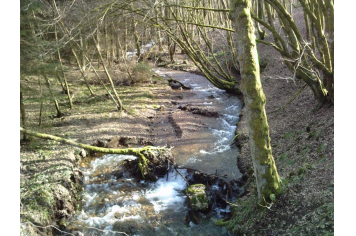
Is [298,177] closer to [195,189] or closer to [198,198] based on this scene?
[198,198]

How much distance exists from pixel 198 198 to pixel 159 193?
1.55 m

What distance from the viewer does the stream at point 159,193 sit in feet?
24.5

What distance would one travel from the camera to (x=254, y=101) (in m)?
5.55

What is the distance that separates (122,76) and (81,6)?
28.1ft

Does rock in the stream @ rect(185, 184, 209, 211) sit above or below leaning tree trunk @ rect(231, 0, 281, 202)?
below

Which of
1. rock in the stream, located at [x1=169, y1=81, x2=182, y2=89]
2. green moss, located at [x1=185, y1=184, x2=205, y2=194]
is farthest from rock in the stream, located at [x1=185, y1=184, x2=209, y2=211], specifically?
rock in the stream, located at [x1=169, y1=81, x2=182, y2=89]

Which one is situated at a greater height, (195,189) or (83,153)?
(83,153)

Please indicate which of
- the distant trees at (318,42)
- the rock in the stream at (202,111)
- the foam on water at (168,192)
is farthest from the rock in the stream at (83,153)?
the distant trees at (318,42)

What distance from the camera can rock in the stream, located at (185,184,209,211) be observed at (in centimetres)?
794

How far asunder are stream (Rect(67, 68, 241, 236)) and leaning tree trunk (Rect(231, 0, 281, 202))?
173 cm

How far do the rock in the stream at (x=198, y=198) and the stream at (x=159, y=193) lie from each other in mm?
219

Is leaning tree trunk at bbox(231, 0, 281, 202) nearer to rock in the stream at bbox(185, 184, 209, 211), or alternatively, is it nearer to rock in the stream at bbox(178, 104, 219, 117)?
rock in the stream at bbox(185, 184, 209, 211)

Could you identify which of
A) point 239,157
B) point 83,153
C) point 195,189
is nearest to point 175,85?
point 83,153

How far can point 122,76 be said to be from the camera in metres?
20.3
